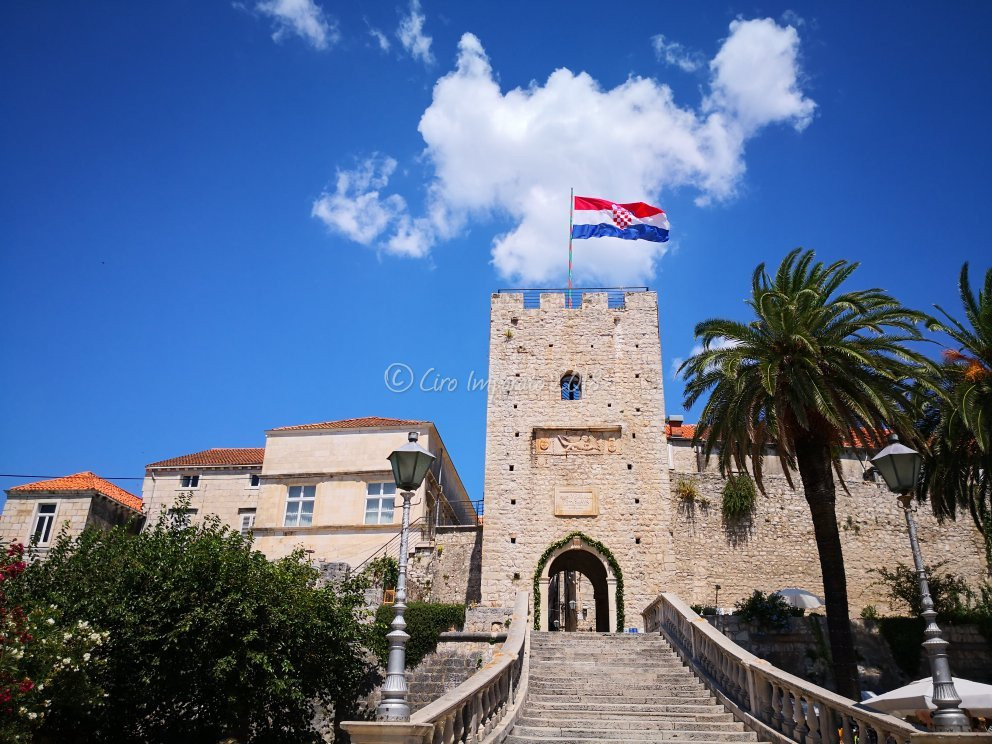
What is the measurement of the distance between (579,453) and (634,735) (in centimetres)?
1541

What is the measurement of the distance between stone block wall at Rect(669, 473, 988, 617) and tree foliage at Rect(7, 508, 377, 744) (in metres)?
15.4

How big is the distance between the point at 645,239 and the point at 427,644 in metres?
15.4

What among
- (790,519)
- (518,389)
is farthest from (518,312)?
(790,519)

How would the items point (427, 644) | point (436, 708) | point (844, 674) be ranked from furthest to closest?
point (427, 644) < point (844, 674) < point (436, 708)

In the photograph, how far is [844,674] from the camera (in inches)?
648

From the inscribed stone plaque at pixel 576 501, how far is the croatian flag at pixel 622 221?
8.87 m

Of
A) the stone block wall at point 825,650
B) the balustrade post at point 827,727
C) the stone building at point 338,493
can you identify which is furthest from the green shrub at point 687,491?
the balustrade post at point 827,727

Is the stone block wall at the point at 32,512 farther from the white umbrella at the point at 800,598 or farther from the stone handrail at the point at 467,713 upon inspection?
the white umbrella at the point at 800,598

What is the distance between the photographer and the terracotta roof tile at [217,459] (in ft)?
114

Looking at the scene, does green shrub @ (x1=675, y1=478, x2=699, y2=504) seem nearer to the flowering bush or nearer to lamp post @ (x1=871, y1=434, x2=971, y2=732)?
lamp post @ (x1=871, y1=434, x2=971, y2=732)

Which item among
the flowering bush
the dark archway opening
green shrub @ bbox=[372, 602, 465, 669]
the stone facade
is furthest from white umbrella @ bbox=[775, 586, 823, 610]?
the flowering bush

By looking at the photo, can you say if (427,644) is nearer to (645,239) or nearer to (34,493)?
(645,239)

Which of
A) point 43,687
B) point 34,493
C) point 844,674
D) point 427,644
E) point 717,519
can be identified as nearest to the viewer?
point 43,687

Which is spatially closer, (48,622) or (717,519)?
(48,622)
